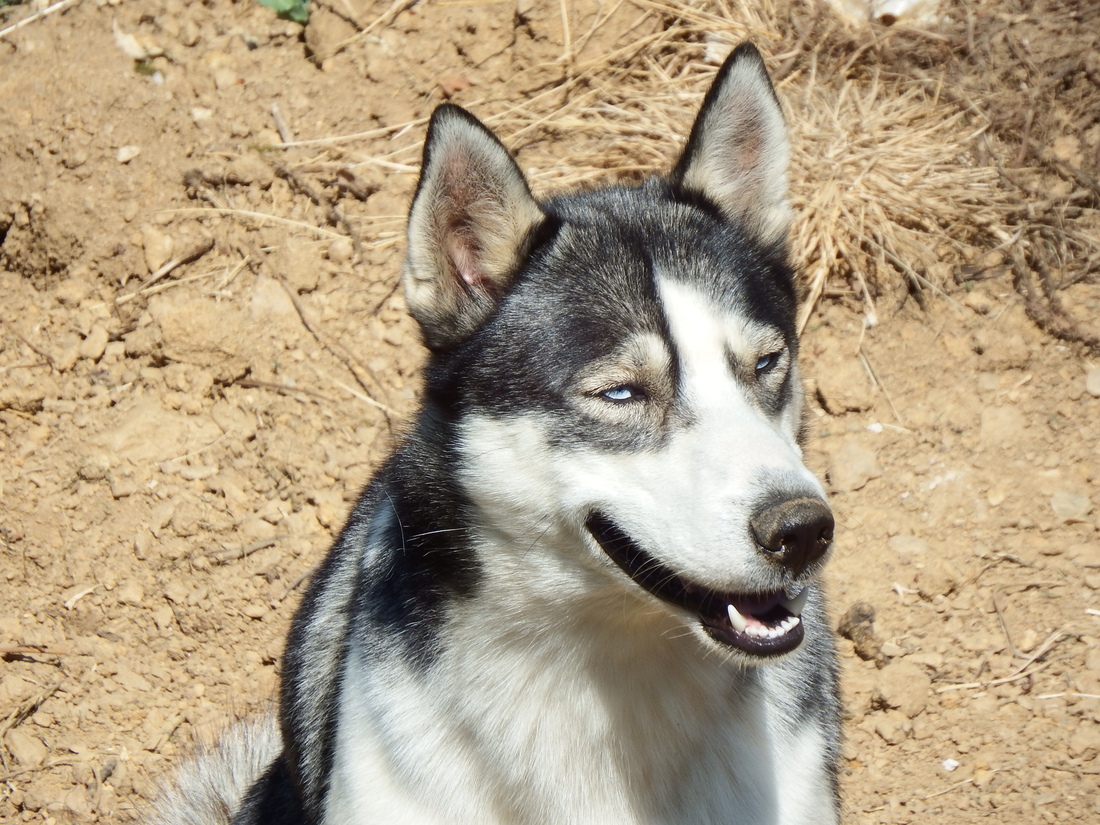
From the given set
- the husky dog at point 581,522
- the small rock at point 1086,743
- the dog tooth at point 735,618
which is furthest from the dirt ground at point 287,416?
the dog tooth at point 735,618

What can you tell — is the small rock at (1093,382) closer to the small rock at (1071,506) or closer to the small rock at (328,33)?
the small rock at (1071,506)

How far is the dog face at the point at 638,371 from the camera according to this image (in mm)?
2125

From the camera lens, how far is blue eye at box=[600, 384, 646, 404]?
7.72 ft

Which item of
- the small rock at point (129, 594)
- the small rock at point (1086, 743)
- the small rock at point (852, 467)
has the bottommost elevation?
the small rock at point (1086, 743)

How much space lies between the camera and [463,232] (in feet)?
8.54

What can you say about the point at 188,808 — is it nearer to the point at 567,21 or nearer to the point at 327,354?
the point at 327,354

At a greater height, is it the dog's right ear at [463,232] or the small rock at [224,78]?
the dog's right ear at [463,232]

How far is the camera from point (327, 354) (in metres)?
4.88

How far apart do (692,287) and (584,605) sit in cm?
79

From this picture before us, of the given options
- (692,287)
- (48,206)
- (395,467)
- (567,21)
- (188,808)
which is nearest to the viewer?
(692,287)

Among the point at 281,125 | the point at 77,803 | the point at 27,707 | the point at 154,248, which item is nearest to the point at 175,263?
the point at 154,248

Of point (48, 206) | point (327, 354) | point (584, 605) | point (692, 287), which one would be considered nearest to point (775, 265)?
point (692, 287)

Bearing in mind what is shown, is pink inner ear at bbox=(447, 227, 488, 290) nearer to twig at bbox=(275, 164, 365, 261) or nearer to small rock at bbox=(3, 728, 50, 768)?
twig at bbox=(275, 164, 365, 261)

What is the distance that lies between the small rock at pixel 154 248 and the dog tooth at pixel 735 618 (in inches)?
143
